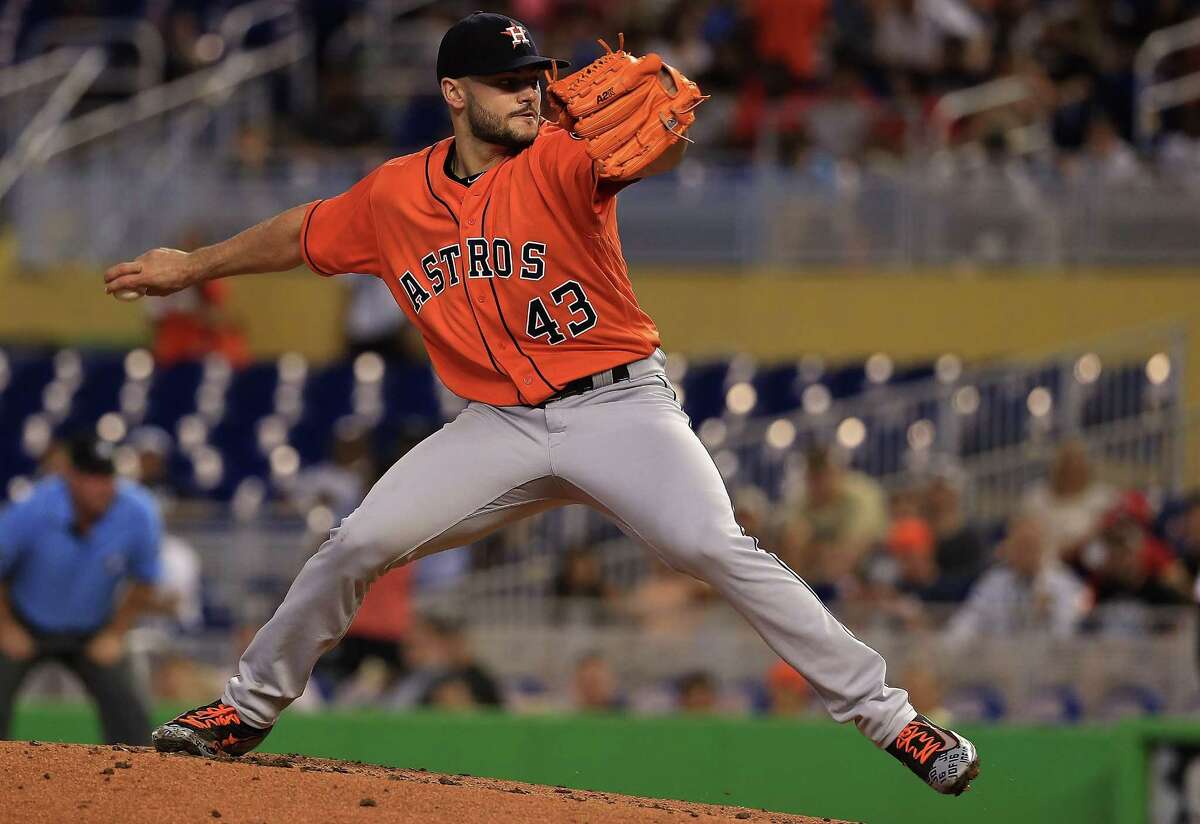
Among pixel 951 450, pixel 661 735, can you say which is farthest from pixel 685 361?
pixel 661 735

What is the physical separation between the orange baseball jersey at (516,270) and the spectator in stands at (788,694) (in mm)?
4828

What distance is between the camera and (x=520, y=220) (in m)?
5.99

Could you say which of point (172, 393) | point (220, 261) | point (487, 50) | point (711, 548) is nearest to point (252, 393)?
point (172, 393)

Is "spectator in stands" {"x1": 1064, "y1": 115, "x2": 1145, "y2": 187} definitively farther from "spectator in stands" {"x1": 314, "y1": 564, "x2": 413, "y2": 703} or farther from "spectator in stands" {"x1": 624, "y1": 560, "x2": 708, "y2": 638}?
"spectator in stands" {"x1": 314, "y1": 564, "x2": 413, "y2": 703}

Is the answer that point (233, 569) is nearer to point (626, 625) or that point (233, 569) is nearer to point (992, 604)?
point (626, 625)

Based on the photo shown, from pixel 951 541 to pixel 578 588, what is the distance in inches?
84.4

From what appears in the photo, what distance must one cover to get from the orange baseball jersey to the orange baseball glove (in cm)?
12

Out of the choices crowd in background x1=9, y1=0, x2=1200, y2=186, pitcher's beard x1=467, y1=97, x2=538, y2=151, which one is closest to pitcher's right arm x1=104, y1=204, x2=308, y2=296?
pitcher's beard x1=467, y1=97, x2=538, y2=151

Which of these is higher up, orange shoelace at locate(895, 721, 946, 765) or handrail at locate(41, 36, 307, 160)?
handrail at locate(41, 36, 307, 160)

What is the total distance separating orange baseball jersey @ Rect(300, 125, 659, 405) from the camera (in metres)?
5.97

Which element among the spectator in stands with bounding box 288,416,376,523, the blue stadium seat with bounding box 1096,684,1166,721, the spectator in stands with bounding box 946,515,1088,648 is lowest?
the blue stadium seat with bounding box 1096,684,1166,721

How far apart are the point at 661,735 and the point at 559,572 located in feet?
7.85

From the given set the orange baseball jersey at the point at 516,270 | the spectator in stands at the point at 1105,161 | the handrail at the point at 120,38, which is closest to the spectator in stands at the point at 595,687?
the orange baseball jersey at the point at 516,270

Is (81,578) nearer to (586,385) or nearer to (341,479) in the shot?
(341,479)
